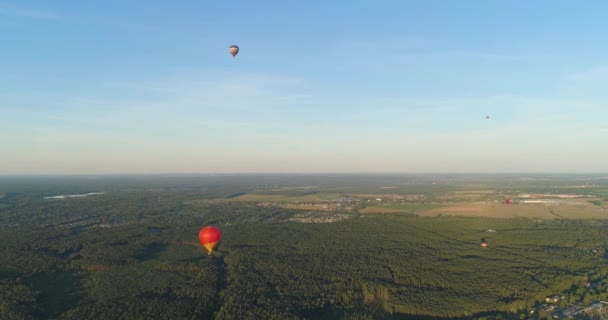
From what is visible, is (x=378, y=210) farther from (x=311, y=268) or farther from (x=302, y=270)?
(x=302, y=270)

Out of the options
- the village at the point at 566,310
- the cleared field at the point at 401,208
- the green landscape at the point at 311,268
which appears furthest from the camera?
the cleared field at the point at 401,208

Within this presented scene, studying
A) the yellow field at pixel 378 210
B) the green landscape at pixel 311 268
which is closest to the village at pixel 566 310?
the green landscape at pixel 311 268

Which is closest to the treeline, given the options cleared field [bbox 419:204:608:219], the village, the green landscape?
the green landscape

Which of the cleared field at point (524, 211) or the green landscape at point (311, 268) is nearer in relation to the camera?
the green landscape at point (311, 268)

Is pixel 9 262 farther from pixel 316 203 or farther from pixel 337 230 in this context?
pixel 316 203

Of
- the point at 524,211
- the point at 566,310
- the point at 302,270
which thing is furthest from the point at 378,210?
the point at 566,310

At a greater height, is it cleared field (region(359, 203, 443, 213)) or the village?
cleared field (region(359, 203, 443, 213))

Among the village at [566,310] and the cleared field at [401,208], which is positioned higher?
the cleared field at [401,208]

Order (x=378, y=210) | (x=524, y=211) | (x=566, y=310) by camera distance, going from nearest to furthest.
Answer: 1. (x=566, y=310)
2. (x=524, y=211)
3. (x=378, y=210)

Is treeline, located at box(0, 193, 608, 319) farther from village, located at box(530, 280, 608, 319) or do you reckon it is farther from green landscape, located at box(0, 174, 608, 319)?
village, located at box(530, 280, 608, 319)

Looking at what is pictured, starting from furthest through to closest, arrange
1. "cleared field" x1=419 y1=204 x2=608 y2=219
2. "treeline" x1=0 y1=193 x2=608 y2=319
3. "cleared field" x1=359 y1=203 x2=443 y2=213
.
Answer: "cleared field" x1=359 y1=203 x2=443 y2=213
"cleared field" x1=419 y1=204 x2=608 y2=219
"treeline" x1=0 y1=193 x2=608 y2=319

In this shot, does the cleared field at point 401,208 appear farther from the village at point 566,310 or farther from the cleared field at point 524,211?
the village at point 566,310
